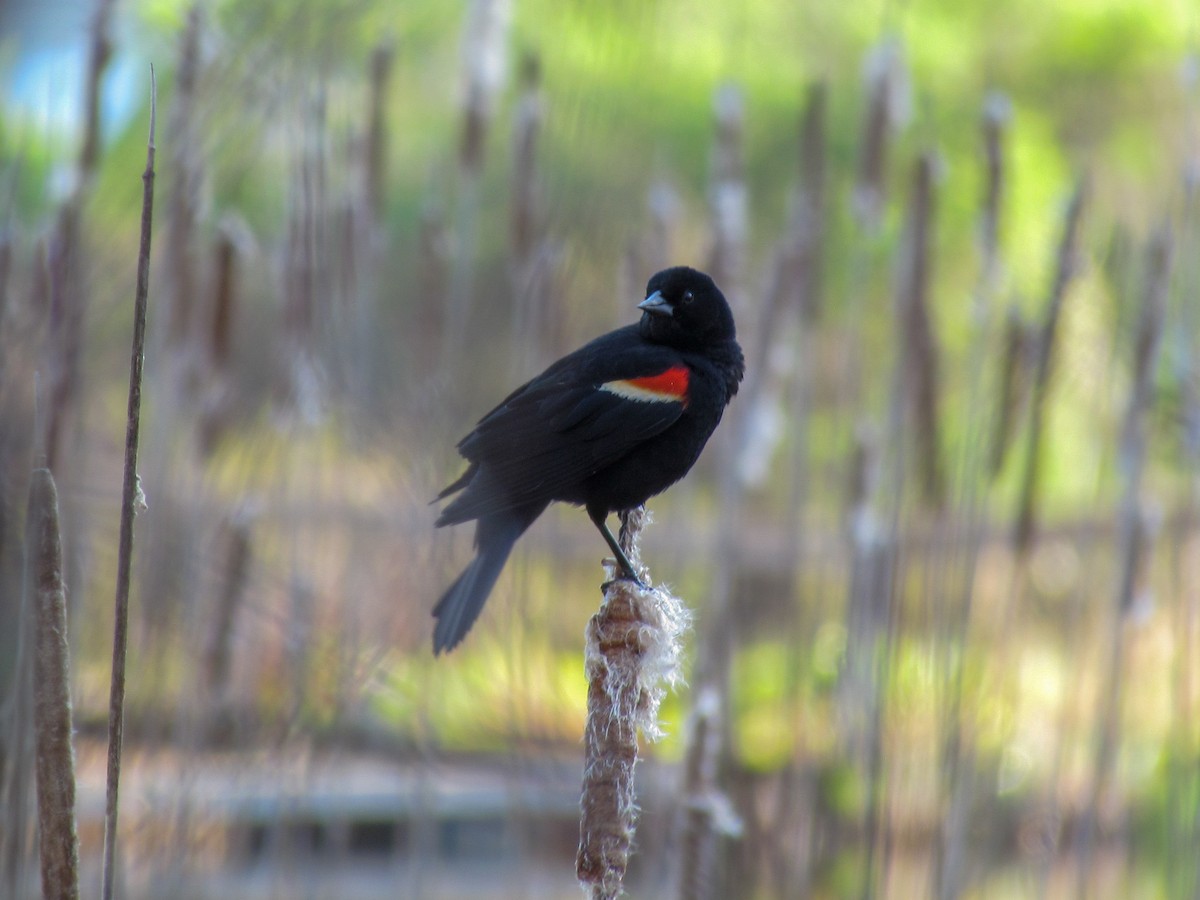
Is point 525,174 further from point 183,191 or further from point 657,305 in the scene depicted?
point 183,191

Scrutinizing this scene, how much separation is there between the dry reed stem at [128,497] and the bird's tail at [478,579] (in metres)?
0.58

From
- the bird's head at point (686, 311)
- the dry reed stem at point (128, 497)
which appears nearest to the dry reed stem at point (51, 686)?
the dry reed stem at point (128, 497)

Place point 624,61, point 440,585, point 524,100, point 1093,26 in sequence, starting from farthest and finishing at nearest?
1. point 1093,26
2. point 524,100
3. point 440,585
4. point 624,61

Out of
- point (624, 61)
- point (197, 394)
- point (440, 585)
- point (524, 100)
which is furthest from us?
point (197, 394)

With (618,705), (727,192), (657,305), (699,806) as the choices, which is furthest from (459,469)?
(618,705)

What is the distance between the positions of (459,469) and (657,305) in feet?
1.27

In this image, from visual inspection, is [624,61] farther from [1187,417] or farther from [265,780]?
[1187,417]

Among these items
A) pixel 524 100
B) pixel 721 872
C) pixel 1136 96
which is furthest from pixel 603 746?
pixel 1136 96

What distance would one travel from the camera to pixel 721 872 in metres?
1.92

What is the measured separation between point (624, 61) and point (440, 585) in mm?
717

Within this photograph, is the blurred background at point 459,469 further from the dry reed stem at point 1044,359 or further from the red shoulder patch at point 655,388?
the red shoulder patch at point 655,388

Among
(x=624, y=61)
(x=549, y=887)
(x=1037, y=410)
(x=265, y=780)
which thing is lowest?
(x=549, y=887)

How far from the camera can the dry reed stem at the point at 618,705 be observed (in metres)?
0.91

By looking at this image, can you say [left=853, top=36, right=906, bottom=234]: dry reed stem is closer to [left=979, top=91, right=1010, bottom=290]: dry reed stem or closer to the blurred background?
the blurred background
